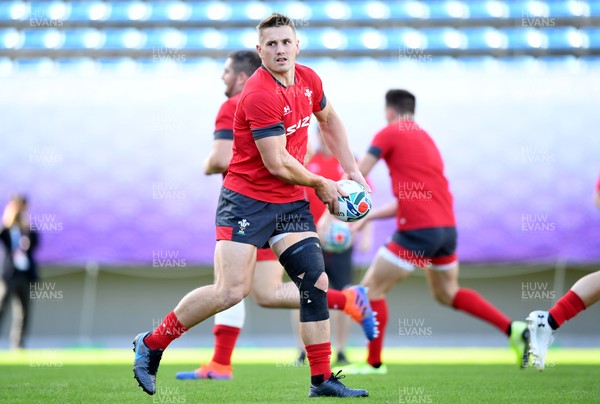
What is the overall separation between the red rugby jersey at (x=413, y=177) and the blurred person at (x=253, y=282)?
894mm

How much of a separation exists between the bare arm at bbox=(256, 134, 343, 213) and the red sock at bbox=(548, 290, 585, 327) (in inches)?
87.7

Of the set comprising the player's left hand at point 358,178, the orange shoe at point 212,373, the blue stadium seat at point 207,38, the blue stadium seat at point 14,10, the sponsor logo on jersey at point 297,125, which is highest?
the blue stadium seat at point 14,10

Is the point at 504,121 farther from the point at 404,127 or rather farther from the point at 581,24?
the point at 404,127

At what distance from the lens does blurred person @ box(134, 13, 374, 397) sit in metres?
4.88

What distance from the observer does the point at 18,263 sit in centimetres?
1257

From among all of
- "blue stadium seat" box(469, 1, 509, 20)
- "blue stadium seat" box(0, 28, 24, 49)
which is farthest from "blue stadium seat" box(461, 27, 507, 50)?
"blue stadium seat" box(0, 28, 24, 49)

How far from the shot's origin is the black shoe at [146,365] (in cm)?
510

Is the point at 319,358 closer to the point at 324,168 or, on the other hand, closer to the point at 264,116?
the point at 264,116

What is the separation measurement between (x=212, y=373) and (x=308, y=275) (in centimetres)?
201

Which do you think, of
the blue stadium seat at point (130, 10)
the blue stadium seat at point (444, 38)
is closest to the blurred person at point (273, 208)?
the blue stadium seat at point (444, 38)

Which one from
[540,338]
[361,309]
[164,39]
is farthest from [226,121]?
[164,39]

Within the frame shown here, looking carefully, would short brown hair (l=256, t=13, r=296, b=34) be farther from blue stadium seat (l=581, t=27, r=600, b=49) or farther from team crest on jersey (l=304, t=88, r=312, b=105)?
blue stadium seat (l=581, t=27, r=600, b=49)

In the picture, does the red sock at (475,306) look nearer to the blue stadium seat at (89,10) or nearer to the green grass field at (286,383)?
the green grass field at (286,383)

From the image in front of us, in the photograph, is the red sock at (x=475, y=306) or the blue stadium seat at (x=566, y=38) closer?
the red sock at (x=475, y=306)
